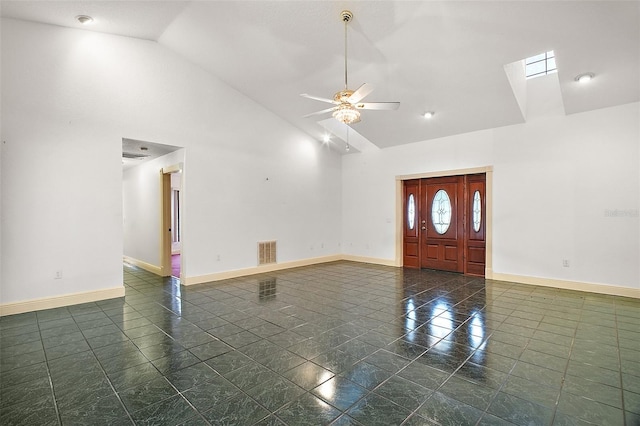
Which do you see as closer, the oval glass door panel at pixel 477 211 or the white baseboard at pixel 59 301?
the white baseboard at pixel 59 301

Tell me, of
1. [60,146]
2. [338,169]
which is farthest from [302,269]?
[60,146]

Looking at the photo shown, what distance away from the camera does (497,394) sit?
2.31 meters

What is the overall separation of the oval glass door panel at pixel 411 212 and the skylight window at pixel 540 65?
10.9 ft

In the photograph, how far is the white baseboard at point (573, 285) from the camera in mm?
4883

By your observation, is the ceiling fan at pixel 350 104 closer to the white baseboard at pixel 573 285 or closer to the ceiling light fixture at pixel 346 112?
the ceiling light fixture at pixel 346 112

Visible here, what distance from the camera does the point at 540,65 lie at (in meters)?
5.34

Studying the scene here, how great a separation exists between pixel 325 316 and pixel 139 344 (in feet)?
6.80

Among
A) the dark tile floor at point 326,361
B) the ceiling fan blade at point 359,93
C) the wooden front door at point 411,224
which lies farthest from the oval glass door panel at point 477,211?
the ceiling fan blade at point 359,93

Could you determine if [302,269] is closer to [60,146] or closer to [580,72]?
[60,146]

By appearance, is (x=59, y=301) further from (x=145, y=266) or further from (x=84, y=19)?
(x=84, y=19)

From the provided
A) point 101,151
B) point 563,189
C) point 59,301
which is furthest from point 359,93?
point 59,301

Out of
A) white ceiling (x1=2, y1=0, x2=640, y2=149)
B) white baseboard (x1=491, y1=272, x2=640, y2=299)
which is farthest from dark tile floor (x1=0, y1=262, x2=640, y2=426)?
white ceiling (x1=2, y1=0, x2=640, y2=149)

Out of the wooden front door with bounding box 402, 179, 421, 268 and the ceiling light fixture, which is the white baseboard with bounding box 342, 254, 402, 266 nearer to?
the wooden front door with bounding box 402, 179, 421, 268

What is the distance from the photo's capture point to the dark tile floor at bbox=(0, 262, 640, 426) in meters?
2.11
